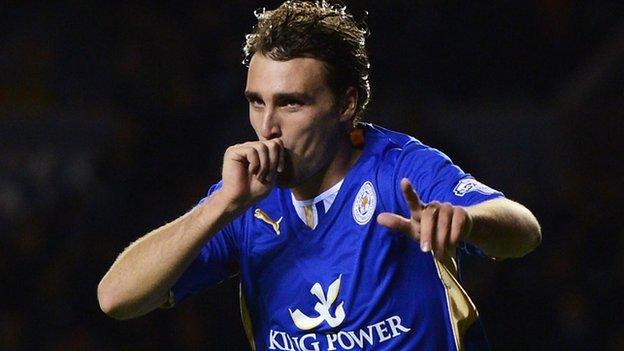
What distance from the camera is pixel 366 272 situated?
117 inches

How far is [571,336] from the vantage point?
6012mm

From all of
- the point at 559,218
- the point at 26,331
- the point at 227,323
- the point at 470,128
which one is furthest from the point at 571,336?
the point at 26,331

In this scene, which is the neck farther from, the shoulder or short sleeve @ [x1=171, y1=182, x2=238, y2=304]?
short sleeve @ [x1=171, y1=182, x2=238, y2=304]

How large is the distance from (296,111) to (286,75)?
99mm

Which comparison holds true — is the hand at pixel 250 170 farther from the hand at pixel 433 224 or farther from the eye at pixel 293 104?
the hand at pixel 433 224

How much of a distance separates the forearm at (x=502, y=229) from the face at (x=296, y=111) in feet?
1.78

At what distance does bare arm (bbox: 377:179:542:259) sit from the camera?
2.32m

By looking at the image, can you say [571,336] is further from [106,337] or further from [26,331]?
[26,331]

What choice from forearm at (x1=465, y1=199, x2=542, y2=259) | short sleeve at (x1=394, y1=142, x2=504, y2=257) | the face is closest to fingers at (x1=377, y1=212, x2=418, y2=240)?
forearm at (x1=465, y1=199, x2=542, y2=259)

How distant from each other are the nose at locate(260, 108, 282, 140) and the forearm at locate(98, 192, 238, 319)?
21 centimetres

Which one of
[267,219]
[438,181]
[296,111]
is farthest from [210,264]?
[438,181]

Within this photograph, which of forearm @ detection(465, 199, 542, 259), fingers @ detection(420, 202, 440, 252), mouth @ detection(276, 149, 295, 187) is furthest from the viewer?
mouth @ detection(276, 149, 295, 187)

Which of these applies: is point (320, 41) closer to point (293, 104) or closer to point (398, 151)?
point (293, 104)

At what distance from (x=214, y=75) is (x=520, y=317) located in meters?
2.43
